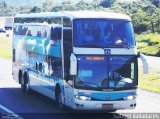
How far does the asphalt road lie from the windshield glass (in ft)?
4.35

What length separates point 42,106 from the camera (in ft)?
67.9

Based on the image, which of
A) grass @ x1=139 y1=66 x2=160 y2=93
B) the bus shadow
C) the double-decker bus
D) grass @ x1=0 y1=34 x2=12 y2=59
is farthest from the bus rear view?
grass @ x1=0 y1=34 x2=12 y2=59

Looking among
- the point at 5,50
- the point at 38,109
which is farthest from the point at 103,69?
the point at 5,50

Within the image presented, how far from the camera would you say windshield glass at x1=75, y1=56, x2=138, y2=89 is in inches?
688

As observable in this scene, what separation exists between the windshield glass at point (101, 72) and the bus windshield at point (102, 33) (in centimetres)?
54

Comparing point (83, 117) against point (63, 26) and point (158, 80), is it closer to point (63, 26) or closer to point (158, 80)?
point (63, 26)

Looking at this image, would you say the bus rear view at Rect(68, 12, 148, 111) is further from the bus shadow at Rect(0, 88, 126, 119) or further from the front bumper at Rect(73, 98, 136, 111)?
the bus shadow at Rect(0, 88, 126, 119)

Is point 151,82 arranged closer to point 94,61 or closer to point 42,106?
point 42,106

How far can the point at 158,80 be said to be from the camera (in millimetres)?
33250

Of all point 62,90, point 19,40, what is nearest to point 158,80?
point 19,40

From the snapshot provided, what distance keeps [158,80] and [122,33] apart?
15475mm

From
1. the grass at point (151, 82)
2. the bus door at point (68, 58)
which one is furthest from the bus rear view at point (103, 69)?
the grass at point (151, 82)

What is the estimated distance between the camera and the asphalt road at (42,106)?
18.5m

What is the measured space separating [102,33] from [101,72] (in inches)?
59.5
